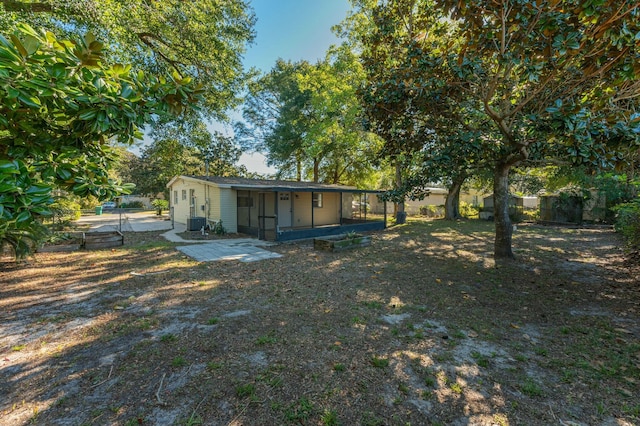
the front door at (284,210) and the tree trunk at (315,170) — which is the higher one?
the tree trunk at (315,170)

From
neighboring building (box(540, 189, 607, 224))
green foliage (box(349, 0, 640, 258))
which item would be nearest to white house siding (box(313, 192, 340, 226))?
green foliage (box(349, 0, 640, 258))

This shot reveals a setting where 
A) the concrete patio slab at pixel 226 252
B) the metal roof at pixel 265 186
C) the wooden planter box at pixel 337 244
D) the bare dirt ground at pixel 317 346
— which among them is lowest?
the bare dirt ground at pixel 317 346

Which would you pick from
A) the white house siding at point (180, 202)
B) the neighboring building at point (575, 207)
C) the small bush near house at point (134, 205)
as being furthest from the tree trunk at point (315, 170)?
the small bush near house at point (134, 205)

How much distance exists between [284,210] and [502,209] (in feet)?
32.1

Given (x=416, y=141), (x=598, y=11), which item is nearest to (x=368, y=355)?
(x=598, y=11)

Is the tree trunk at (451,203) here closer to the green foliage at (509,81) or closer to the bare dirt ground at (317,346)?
the green foliage at (509,81)

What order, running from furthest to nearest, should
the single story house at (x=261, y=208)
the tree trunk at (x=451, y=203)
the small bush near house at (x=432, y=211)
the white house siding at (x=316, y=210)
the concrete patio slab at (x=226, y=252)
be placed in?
the small bush near house at (x=432, y=211), the tree trunk at (x=451, y=203), the white house siding at (x=316, y=210), the single story house at (x=261, y=208), the concrete patio slab at (x=226, y=252)

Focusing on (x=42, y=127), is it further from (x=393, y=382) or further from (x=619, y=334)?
(x=619, y=334)

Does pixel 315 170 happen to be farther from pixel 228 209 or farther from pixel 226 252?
pixel 226 252

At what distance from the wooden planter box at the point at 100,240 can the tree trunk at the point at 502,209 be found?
479 inches

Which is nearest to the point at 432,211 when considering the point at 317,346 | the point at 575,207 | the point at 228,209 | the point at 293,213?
the point at 575,207

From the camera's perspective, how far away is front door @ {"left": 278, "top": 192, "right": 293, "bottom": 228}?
14.7 metres

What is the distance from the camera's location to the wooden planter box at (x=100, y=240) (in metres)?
9.42

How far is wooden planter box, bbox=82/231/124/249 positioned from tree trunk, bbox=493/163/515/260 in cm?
1216
